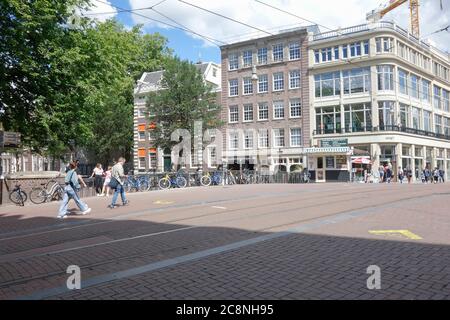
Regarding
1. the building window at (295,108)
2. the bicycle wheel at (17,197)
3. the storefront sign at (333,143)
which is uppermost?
the building window at (295,108)

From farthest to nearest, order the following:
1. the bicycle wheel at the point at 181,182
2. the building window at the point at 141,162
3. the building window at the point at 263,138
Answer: the building window at the point at 141,162
the building window at the point at 263,138
the bicycle wheel at the point at 181,182

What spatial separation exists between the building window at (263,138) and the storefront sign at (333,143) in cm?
635

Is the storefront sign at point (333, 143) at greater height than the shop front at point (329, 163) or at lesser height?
greater

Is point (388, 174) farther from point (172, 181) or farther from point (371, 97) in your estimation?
point (172, 181)

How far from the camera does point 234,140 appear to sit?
47.6 meters

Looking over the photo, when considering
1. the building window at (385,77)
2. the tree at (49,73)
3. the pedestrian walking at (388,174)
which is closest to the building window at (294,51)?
the building window at (385,77)

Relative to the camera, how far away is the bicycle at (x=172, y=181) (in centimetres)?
2597

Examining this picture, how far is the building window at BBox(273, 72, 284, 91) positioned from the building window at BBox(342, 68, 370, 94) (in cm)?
681

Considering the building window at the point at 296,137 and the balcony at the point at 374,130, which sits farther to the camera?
the building window at the point at 296,137

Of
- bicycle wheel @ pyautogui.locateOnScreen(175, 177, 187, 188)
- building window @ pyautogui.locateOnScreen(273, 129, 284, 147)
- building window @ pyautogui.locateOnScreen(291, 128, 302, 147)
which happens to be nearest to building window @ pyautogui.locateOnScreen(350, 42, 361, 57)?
building window @ pyautogui.locateOnScreen(291, 128, 302, 147)

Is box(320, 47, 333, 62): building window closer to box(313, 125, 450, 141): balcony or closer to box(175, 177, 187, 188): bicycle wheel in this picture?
box(313, 125, 450, 141): balcony

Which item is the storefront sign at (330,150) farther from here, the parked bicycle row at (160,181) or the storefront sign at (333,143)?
the parked bicycle row at (160,181)

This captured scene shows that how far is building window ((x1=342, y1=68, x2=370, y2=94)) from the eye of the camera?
133 feet
